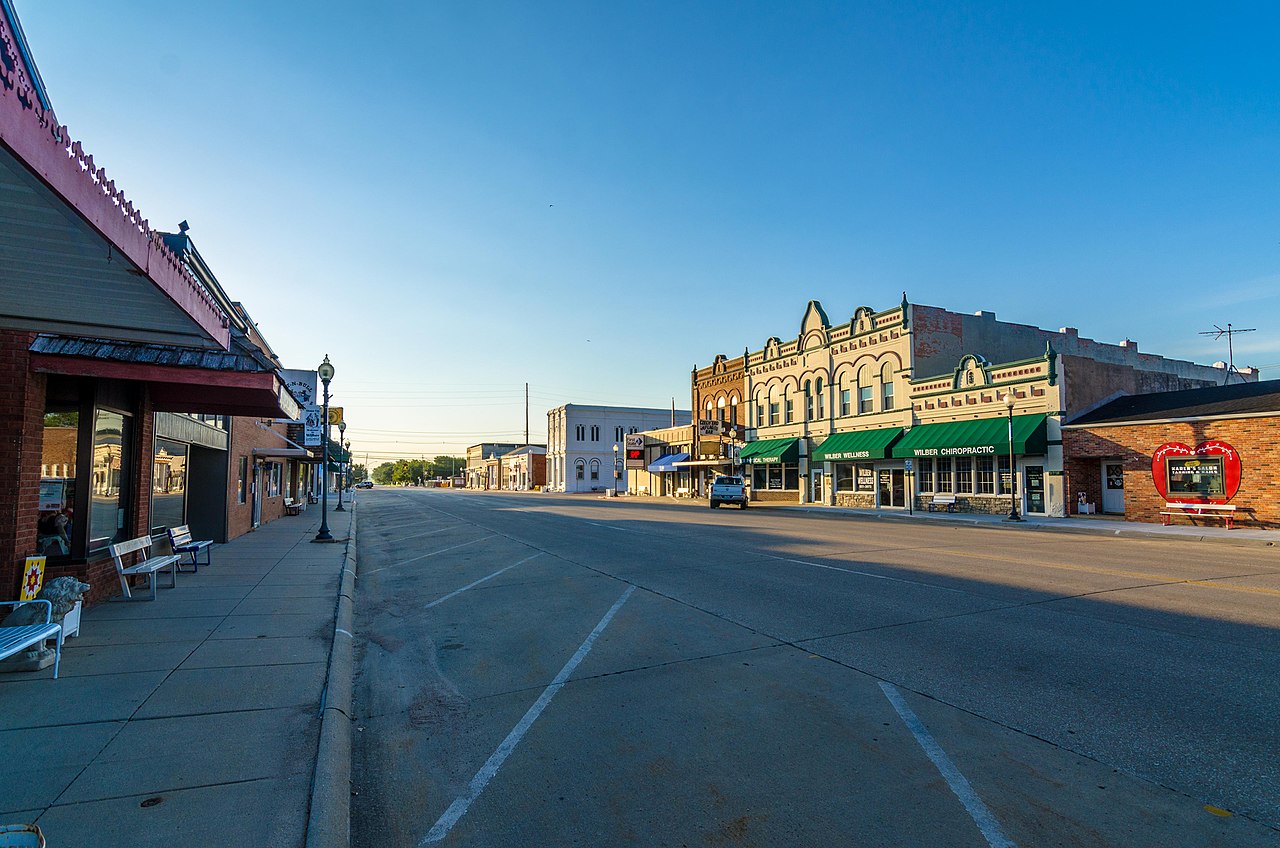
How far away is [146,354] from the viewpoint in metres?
8.41

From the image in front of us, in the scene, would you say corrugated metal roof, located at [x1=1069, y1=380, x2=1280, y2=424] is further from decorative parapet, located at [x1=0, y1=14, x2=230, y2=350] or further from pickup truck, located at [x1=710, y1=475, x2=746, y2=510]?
decorative parapet, located at [x1=0, y1=14, x2=230, y2=350]

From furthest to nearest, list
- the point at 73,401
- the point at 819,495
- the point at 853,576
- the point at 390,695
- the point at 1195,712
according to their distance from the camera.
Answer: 1. the point at 819,495
2. the point at 853,576
3. the point at 73,401
4. the point at 390,695
5. the point at 1195,712

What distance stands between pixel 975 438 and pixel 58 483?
30.4 metres

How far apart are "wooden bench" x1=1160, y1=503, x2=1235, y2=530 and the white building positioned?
2376 inches

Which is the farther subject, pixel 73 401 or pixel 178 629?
pixel 73 401

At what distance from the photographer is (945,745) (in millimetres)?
4840

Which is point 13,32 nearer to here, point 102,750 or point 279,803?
point 102,750

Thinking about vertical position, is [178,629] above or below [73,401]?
below

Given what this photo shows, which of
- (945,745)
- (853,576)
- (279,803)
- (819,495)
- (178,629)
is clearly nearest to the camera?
(279,803)

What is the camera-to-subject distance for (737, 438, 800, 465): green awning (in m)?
42.6

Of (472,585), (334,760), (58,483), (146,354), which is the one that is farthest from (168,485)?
(334,760)

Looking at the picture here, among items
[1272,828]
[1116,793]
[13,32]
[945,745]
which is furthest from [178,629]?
[1272,828]

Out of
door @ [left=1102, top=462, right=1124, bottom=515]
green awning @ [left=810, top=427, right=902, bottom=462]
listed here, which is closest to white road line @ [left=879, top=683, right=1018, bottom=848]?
door @ [left=1102, top=462, right=1124, bottom=515]

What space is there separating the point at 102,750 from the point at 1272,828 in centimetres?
702
